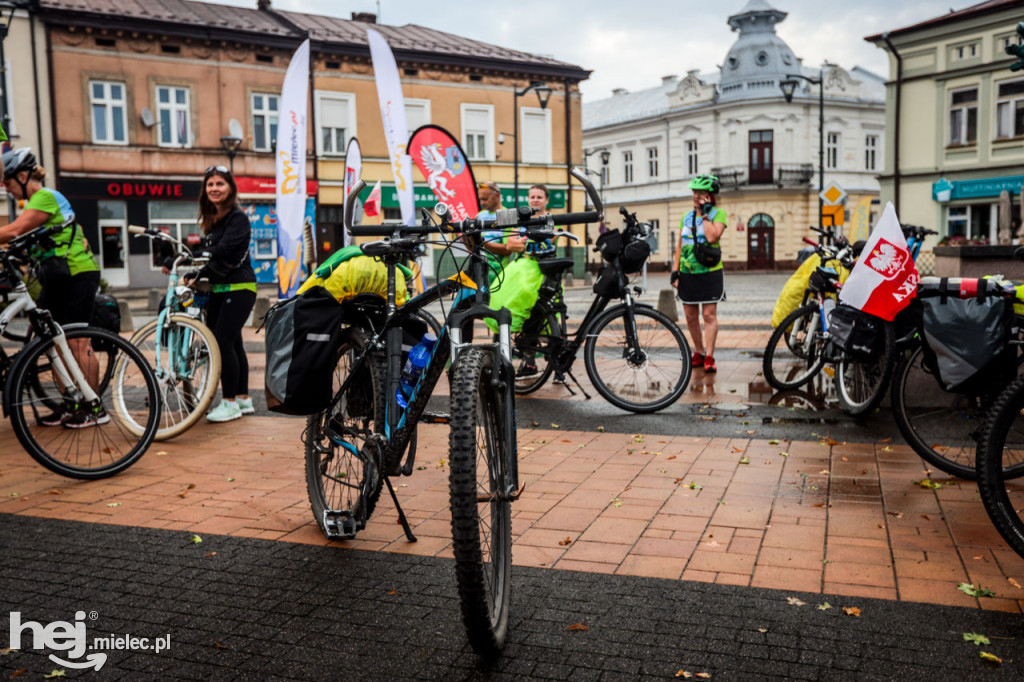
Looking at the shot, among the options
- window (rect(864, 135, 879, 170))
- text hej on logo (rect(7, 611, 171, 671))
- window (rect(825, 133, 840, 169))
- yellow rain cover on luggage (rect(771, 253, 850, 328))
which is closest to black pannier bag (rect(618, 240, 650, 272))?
yellow rain cover on luggage (rect(771, 253, 850, 328))

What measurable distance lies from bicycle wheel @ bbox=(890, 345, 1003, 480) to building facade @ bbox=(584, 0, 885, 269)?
47715mm

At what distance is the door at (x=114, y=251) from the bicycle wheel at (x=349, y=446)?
30032 mm

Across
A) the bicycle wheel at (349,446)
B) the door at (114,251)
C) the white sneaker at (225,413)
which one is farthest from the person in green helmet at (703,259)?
the door at (114,251)

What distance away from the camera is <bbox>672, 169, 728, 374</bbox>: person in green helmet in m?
8.74

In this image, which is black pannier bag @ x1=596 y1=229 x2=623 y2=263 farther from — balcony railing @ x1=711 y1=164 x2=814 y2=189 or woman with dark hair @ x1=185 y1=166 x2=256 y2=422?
balcony railing @ x1=711 y1=164 x2=814 y2=189

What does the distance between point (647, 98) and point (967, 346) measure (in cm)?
6024

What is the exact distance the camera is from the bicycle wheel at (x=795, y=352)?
25.2 feet

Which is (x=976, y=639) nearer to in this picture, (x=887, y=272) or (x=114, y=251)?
(x=887, y=272)

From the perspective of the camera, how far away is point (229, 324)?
6.83 m

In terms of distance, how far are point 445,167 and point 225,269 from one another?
6682 mm

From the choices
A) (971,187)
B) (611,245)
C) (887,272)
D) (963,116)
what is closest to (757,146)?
(963,116)

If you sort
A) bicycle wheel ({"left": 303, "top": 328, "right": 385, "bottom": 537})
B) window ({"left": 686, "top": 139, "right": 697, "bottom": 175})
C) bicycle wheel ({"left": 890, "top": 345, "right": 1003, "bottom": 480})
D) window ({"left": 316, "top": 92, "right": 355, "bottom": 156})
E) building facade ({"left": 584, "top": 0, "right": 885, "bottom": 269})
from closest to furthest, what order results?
bicycle wheel ({"left": 303, "top": 328, "right": 385, "bottom": 537}) → bicycle wheel ({"left": 890, "top": 345, "right": 1003, "bottom": 480}) → window ({"left": 316, "top": 92, "right": 355, "bottom": 156}) → building facade ({"left": 584, "top": 0, "right": 885, "bottom": 269}) → window ({"left": 686, "top": 139, "right": 697, "bottom": 175})

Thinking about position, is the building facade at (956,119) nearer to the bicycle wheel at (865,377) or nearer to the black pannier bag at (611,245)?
the bicycle wheel at (865,377)

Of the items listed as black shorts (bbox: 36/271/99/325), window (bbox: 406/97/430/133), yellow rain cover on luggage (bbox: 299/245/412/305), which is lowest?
black shorts (bbox: 36/271/99/325)
